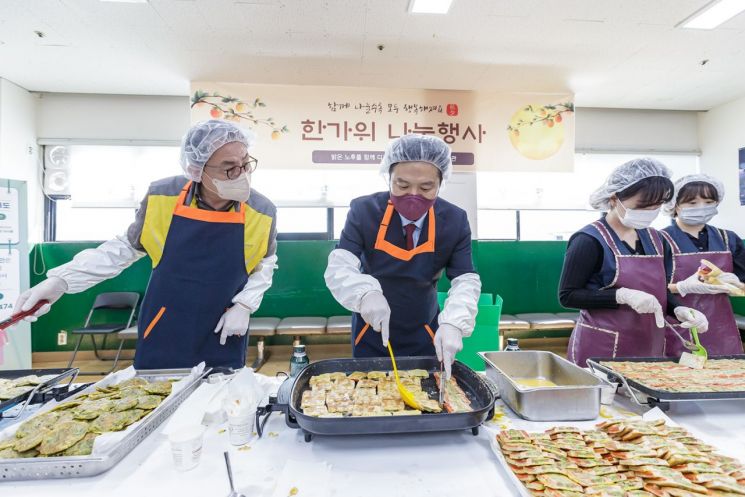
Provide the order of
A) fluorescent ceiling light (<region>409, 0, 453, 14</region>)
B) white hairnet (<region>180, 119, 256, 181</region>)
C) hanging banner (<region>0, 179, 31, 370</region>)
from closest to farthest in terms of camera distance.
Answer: white hairnet (<region>180, 119, 256, 181</region>), fluorescent ceiling light (<region>409, 0, 453, 14</region>), hanging banner (<region>0, 179, 31, 370</region>)

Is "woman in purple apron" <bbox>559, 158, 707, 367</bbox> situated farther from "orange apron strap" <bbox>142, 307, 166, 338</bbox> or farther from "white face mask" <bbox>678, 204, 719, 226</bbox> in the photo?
"orange apron strap" <bbox>142, 307, 166, 338</bbox>

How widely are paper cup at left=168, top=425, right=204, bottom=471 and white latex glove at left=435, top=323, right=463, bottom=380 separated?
798mm

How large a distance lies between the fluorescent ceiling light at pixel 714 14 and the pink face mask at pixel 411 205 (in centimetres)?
336

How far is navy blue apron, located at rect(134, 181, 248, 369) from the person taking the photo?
1751 millimetres

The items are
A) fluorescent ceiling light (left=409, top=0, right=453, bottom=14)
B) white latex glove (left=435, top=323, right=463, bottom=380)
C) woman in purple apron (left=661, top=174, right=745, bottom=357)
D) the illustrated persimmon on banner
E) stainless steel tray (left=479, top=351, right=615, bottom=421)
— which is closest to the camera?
stainless steel tray (left=479, top=351, right=615, bottom=421)

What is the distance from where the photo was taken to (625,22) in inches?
131

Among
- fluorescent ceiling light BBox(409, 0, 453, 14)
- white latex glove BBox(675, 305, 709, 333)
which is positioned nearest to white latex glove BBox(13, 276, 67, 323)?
white latex glove BBox(675, 305, 709, 333)

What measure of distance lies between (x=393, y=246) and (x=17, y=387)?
150cm

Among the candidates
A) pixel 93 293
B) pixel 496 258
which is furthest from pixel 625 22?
pixel 93 293

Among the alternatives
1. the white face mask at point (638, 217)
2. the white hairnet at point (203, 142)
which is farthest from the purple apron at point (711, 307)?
the white hairnet at point (203, 142)

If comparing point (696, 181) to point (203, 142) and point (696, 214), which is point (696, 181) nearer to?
point (696, 214)

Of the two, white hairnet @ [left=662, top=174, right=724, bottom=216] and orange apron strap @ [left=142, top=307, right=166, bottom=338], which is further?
white hairnet @ [left=662, top=174, right=724, bottom=216]

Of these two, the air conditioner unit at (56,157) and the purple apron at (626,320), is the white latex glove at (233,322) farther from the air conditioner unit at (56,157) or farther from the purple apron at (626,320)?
the air conditioner unit at (56,157)

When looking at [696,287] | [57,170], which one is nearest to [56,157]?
[57,170]
